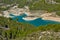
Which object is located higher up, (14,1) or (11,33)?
(11,33)

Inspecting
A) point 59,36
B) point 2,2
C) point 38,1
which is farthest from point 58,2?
point 59,36

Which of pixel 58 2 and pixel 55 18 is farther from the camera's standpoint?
pixel 58 2

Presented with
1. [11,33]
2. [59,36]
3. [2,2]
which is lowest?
[2,2]

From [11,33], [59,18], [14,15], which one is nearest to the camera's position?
[11,33]

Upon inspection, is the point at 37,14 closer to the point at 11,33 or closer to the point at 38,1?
the point at 38,1

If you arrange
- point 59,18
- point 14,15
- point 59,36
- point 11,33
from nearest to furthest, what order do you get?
point 59,36, point 11,33, point 59,18, point 14,15

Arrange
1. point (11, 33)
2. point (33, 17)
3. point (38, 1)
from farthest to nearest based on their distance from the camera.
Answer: point (38, 1)
point (33, 17)
point (11, 33)

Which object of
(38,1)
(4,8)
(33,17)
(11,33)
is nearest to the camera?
(11,33)

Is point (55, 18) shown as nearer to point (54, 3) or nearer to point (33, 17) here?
point (33, 17)

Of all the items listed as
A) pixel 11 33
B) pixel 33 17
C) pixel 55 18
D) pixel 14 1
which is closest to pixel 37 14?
pixel 33 17
